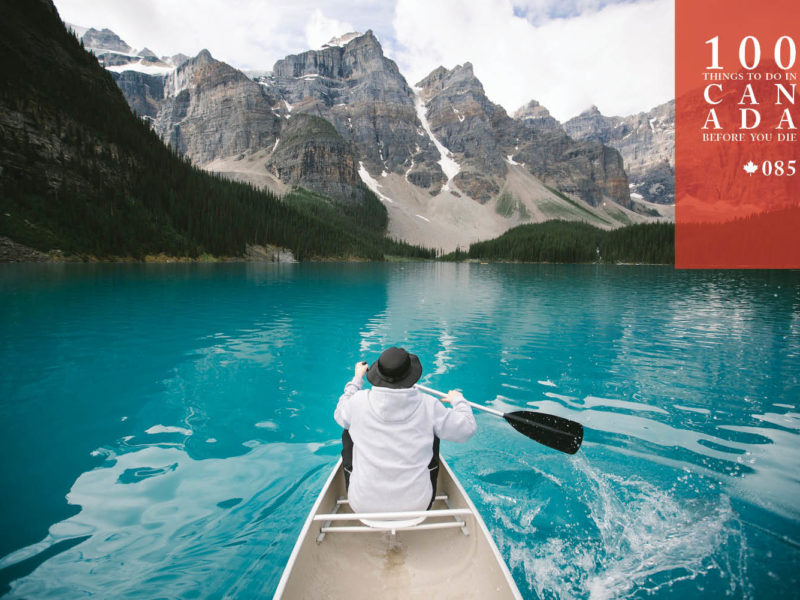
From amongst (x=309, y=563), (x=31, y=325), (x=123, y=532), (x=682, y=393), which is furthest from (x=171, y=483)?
(x=31, y=325)

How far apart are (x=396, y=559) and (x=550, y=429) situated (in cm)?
371

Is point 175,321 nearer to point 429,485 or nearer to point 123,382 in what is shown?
point 123,382

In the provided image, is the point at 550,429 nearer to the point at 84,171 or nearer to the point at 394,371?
the point at 394,371

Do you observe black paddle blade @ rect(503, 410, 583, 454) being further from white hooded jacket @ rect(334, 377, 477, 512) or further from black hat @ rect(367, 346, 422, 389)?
black hat @ rect(367, 346, 422, 389)

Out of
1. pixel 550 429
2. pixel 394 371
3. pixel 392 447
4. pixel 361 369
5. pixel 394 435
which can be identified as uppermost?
pixel 394 371

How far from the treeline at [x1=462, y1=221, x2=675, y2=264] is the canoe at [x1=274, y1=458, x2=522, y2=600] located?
160460mm

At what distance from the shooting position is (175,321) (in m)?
22.2

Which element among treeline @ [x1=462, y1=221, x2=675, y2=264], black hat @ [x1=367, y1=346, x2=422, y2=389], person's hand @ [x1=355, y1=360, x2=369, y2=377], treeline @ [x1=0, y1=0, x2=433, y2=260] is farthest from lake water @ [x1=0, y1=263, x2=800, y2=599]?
treeline @ [x1=462, y1=221, x2=675, y2=264]

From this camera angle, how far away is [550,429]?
6.82 m

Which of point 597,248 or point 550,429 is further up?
point 597,248

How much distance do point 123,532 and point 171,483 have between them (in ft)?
4.16

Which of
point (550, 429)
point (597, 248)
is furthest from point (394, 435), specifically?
point (597, 248)

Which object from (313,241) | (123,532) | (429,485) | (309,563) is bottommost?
(123,532)

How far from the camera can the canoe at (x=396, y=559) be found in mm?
3922
